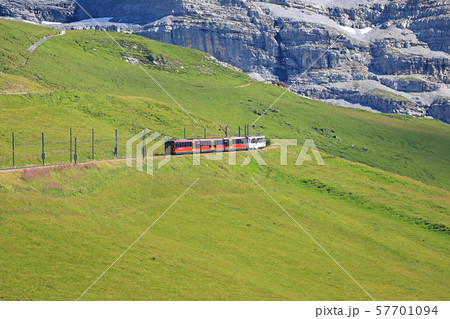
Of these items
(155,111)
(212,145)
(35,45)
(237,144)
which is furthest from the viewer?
(35,45)

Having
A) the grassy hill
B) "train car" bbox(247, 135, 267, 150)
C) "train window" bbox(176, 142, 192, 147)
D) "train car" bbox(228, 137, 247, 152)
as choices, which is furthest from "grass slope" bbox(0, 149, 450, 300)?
"train car" bbox(247, 135, 267, 150)

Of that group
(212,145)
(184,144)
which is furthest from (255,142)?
(184,144)

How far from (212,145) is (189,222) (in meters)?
32.4

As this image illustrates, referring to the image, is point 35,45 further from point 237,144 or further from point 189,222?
point 189,222

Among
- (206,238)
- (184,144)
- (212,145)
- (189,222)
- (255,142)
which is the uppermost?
(184,144)

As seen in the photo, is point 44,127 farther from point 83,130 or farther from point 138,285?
point 138,285

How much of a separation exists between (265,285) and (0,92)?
251 feet

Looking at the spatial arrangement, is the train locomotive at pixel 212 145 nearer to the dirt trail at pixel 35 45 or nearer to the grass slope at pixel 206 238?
the grass slope at pixel 206 238

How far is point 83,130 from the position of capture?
307ft

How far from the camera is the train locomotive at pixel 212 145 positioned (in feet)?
290

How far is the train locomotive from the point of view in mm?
88438

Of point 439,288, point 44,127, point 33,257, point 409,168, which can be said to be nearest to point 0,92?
point 44,127

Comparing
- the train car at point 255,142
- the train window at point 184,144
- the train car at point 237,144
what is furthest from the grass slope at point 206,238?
the train car at point 255,142

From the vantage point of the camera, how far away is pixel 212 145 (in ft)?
316
